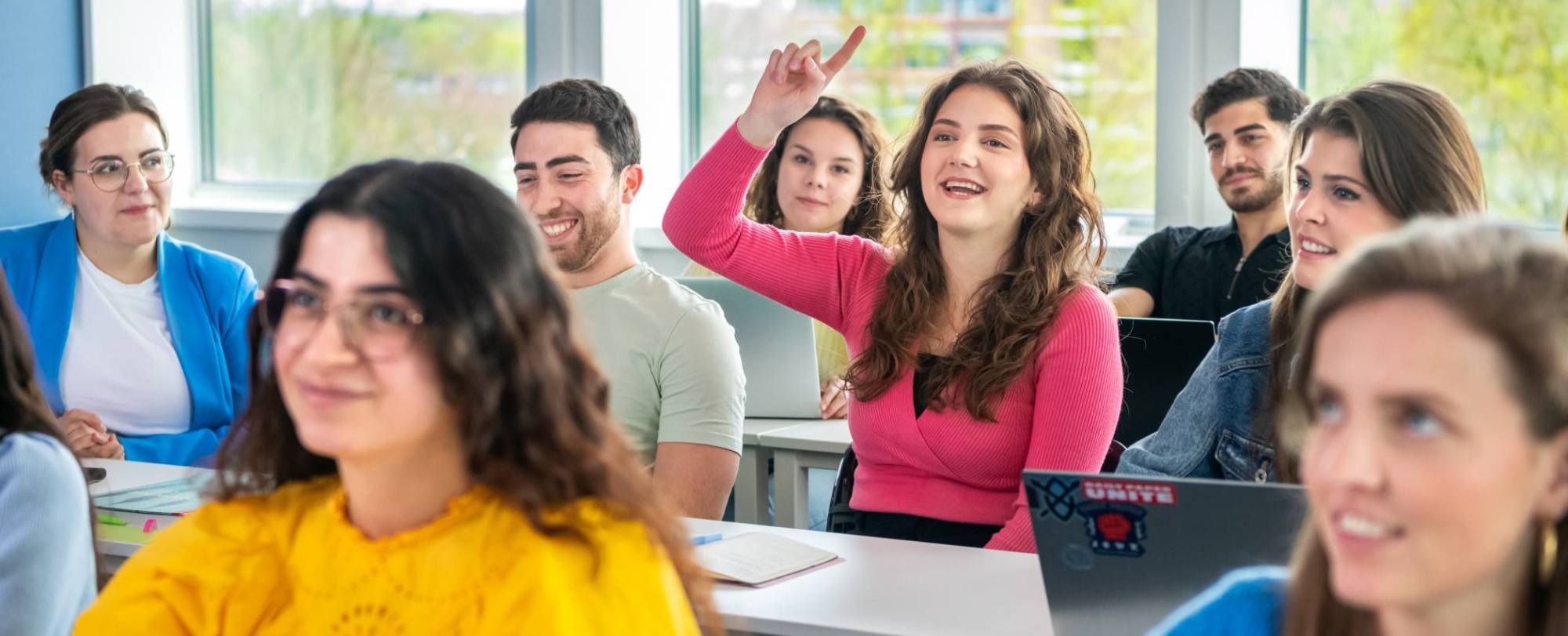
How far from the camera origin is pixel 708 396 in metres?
2.43

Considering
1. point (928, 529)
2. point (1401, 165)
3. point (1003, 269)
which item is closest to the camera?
point (1401, 165)

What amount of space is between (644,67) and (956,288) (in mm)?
2921

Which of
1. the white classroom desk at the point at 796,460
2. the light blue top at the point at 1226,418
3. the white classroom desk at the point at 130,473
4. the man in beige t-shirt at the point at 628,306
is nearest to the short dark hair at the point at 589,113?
the man in beige t-shirt at the point at 628,306

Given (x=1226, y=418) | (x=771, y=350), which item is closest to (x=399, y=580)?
(x=1226, y=418)

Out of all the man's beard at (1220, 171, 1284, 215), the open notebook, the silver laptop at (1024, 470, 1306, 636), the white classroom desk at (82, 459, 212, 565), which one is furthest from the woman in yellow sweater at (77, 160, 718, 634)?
the man's beard at (1220, 171, 1284, 215)

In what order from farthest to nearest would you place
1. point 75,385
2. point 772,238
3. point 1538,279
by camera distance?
point 75,385
point 772,238
point 1538,279

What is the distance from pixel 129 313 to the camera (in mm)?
3219

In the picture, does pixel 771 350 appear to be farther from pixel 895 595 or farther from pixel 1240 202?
pixel 895 595

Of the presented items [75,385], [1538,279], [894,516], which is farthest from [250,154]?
[1538,279]

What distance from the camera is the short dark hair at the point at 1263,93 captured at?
3787mm

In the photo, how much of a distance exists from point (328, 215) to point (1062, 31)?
3763 mm

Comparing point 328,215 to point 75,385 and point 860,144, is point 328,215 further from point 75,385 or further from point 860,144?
point 860,144

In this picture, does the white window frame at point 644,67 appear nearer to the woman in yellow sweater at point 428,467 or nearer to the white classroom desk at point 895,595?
the white classroom desk at point 895,595

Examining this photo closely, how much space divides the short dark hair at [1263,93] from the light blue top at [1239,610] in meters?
2.89
